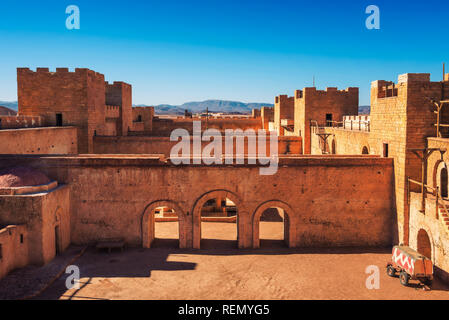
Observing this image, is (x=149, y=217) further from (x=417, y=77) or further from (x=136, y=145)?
(x=417, y=77)

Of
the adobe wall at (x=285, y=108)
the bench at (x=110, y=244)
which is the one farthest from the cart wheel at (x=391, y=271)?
the adobe wall at (x=285, y=108)

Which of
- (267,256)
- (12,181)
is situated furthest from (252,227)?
(12,181)

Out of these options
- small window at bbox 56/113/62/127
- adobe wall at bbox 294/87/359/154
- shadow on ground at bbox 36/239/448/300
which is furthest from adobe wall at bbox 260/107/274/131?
shadow on ground at bbox 36/239/448/300

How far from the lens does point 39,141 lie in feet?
68.0

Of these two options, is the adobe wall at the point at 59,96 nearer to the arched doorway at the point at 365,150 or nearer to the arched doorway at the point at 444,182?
the arched doorway at the point at 365,150

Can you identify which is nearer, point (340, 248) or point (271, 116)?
point (340, 248)

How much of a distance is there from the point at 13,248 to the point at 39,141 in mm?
8630

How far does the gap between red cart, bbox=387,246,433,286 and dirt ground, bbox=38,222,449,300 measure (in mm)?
317

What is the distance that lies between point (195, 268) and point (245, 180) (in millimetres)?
4087

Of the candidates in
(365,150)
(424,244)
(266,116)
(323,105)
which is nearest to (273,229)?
(365,150)

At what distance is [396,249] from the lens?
524 inches

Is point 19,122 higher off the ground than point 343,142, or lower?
higher

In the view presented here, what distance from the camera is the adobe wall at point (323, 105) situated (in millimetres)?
26875

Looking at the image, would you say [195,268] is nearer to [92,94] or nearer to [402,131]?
[402,131]
